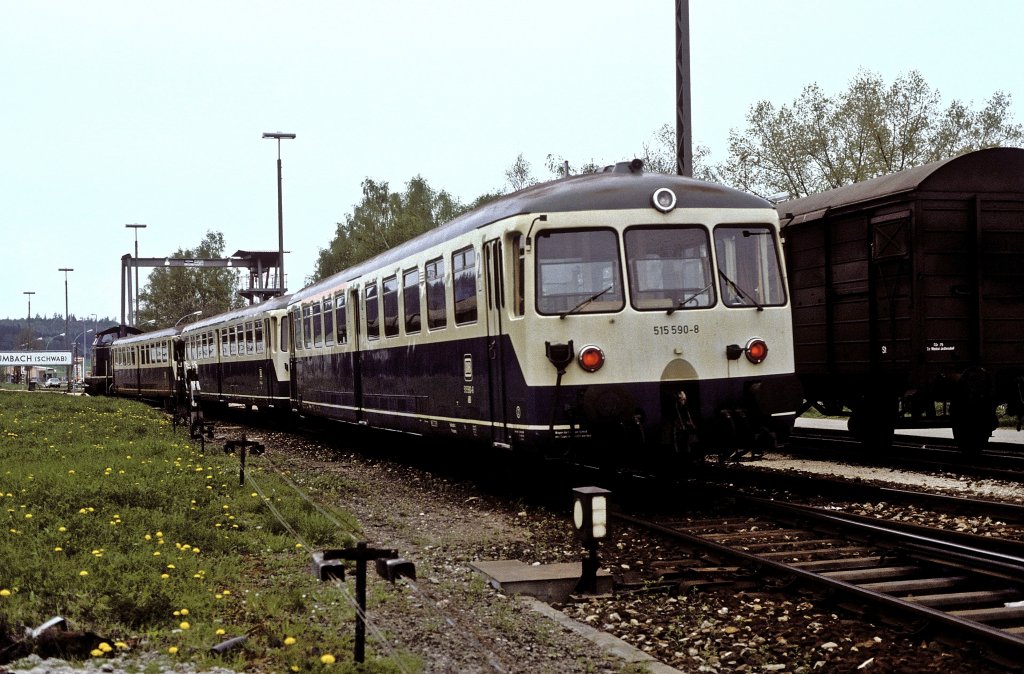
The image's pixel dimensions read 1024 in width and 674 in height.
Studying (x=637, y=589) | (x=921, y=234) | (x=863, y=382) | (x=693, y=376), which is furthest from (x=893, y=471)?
(x=637, y=589)

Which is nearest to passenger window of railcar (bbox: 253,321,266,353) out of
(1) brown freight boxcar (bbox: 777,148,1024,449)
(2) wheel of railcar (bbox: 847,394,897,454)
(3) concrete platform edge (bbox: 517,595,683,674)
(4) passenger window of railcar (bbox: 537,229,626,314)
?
(2) wheel of railcar (bbox: 847,394,897,454)

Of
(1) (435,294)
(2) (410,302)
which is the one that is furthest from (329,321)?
(1) (435,294)

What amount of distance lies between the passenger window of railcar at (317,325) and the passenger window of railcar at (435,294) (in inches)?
268

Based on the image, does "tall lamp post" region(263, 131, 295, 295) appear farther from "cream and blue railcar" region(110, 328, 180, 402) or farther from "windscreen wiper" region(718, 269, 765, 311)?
"windscreen wiper" region(718, 269, 765, 311)

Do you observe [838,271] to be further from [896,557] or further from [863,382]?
[896,557]

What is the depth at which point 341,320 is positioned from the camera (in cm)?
1847

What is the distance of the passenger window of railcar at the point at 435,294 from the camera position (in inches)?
515

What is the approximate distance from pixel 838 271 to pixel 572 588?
936 centimetres

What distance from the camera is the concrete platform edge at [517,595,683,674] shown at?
5875 millimetres

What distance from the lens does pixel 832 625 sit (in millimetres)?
6676

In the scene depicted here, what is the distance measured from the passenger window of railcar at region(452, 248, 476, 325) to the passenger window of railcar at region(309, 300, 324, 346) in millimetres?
7922

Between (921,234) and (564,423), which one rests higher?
(921,234)

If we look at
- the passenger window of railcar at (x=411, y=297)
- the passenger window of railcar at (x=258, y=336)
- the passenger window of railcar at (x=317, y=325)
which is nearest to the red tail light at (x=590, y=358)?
the passenger window of railcar at (x=411, y=297)

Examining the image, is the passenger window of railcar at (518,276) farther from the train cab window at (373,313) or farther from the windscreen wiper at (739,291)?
the train cab window at (373,313)
